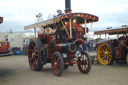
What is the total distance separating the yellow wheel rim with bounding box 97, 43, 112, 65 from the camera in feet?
25.1

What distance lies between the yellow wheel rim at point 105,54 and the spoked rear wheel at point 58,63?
10.2ft

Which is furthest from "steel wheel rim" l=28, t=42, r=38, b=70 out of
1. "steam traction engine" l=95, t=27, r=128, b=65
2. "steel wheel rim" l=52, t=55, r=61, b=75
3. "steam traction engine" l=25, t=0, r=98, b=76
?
"steam traction engine" l=95, t=27, r=128, b=65

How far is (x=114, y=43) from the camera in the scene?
7.86m

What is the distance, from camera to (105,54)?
7.85 metres

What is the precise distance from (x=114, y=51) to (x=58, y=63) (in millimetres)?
3277

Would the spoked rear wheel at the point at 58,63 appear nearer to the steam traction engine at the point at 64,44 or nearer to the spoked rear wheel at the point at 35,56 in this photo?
the steam traction engine at the point at 64,44

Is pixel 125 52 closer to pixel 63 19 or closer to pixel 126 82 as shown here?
pixel 126 82

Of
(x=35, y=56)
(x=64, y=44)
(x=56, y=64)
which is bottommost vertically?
(x=56, y=64)

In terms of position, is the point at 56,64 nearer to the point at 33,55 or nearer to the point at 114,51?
the point at 33,55

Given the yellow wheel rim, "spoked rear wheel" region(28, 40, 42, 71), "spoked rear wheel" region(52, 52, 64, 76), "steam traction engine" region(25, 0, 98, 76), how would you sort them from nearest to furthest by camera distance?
"spoked rear wheel" region(52, 52, 64, 76), "steam traction engine" region(25, 0, 98, 76), "spoked rear wheel" region(28, 40, 42, 71), the yellow wheel rim

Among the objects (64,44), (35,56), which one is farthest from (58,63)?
(35,56)

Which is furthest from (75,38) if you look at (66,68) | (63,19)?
Answer: (66,68)

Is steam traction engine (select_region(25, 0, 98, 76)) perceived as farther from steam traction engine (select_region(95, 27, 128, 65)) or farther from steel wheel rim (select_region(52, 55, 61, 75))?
steam traction engine (select_region(95, 27, 128, 65))

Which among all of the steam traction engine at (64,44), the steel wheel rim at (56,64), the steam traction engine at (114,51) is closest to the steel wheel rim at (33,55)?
the steam traction engine at (64,44)
